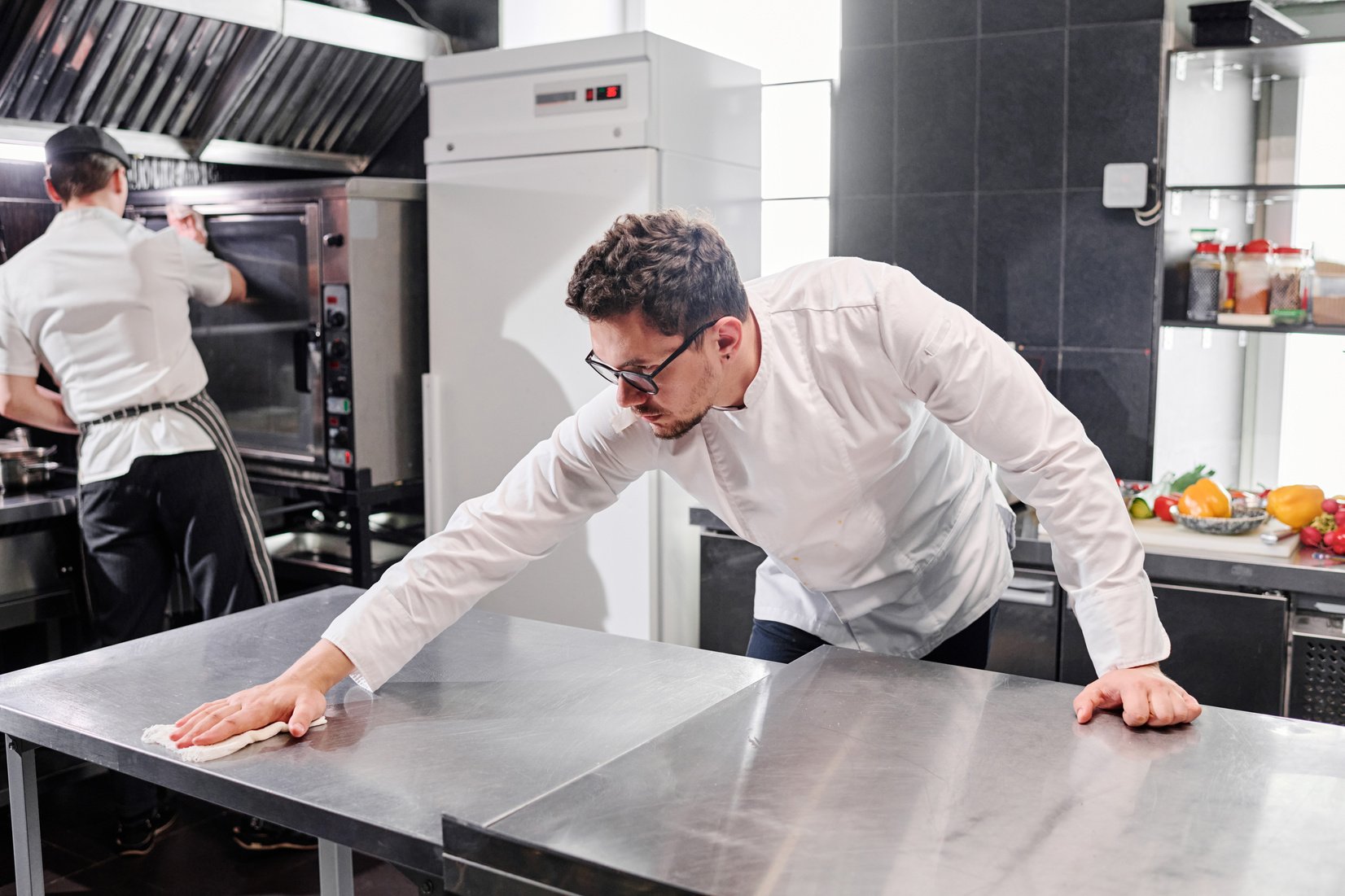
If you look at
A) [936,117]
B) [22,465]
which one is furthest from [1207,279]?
[22,465]

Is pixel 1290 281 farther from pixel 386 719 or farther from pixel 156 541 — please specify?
pixel 156 541

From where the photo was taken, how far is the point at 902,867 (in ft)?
3.31

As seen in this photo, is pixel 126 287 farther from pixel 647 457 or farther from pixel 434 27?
pixel 647 457

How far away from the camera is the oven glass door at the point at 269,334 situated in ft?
10.3

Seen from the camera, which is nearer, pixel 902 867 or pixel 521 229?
pixel 902 867

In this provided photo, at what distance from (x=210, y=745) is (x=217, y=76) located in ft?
8.13

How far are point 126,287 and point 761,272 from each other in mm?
1666

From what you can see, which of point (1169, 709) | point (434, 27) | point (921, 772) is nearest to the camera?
point (921, 772)

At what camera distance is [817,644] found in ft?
6.54

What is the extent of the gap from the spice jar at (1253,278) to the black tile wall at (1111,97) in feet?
1.04

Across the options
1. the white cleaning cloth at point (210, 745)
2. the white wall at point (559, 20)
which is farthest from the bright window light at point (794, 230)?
the white cleaning cloth at point (210, 745)

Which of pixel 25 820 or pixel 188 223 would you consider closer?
pixel 25 820

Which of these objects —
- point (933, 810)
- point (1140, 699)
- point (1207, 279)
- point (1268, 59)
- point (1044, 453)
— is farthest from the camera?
point (1207, 279)

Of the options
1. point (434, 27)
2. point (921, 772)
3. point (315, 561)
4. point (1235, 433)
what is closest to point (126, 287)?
point (315, 561)
